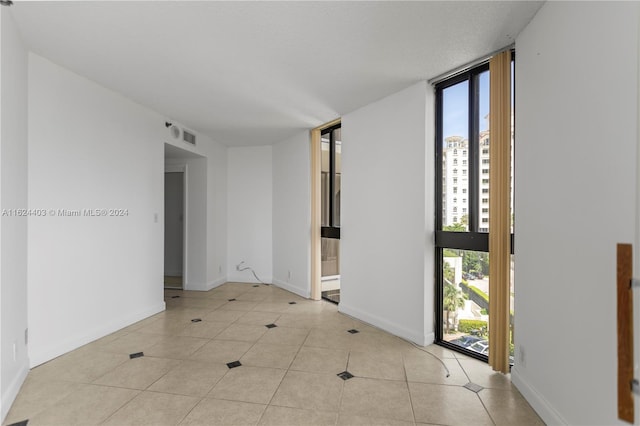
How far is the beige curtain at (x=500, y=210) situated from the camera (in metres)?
2.63

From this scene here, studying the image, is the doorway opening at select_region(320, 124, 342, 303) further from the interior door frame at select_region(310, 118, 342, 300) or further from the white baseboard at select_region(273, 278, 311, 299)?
the white baseboard at select_region(273, 278, 311, 299)

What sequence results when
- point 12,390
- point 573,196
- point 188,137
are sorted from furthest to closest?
point 188,137
point 12,390
point 573,196

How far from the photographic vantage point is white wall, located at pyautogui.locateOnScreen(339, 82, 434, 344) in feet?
11.1

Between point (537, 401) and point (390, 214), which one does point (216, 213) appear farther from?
point (537, 401)

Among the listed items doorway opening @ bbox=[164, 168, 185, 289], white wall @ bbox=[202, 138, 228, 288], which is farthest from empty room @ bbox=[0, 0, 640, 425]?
doorway opening @ bbox=[164, 168, 185, 289]

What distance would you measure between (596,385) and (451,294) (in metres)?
1.69

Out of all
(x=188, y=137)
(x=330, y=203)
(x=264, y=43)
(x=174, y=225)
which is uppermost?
(x=264, y=43)

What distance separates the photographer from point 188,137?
5.19 meters

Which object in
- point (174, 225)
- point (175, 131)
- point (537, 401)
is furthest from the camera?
point (174, 225)

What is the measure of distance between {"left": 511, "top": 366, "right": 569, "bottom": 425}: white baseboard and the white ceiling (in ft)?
8.66

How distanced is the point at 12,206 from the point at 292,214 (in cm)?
383

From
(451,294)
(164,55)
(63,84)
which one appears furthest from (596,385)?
(63,84)

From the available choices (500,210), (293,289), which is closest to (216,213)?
(293,289)

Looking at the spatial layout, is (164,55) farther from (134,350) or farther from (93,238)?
(134,350)
